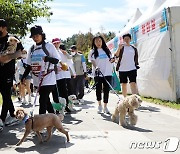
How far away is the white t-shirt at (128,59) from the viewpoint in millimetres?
9297

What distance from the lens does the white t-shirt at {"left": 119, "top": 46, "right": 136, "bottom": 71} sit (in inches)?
366

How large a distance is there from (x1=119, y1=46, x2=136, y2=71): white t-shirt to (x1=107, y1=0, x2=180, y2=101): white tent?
1207 millimetres

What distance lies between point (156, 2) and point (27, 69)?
708 centimetres

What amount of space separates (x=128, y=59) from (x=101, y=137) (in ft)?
13.6

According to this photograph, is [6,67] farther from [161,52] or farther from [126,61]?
[161,52]

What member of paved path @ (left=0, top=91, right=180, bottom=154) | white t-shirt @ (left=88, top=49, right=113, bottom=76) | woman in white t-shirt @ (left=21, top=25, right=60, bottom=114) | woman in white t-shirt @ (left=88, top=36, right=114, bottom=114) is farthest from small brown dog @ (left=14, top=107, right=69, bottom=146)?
white t-shirt @ (left=88, top=49, right=113, bottom=76)

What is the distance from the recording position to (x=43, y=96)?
5.73 metres

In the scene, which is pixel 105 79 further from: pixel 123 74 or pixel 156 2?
pixel 156 2

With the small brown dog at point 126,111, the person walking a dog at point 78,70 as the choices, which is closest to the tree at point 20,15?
the person walking a dog at point 78,70

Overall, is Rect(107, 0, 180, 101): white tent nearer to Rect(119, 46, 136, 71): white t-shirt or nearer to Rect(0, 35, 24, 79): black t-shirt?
Rect(119, 46, 136, 71): white t-shirt

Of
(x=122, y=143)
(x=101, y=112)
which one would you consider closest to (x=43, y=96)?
(x=122, y=143)

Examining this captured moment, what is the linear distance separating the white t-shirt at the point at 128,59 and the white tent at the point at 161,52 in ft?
3.96

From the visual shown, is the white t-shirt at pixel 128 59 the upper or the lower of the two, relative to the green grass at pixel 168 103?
upper

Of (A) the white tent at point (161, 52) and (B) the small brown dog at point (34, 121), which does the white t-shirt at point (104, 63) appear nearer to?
(A) the white tent at point (161, 52)
